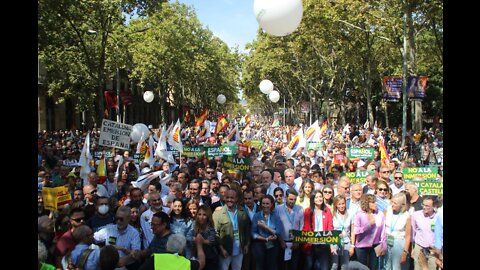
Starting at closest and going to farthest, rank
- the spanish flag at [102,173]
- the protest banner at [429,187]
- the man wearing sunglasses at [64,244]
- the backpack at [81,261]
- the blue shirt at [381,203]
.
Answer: the backpack at [81,261] → the man wearing sunglasses at [64,244] → the blue shirt at [381,203] → the protest banner at [429,187] → the spanish flag at [102,173]

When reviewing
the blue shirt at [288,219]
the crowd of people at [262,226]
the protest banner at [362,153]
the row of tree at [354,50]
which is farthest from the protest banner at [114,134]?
the row of tree at [354,50]

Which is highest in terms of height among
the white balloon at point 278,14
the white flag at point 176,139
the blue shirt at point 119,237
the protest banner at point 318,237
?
the white balloon at point 278,14

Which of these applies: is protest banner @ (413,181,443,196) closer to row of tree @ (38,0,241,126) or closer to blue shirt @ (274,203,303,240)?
blue shirt @ (274,203,303,240)

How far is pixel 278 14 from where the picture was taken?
6855 mm

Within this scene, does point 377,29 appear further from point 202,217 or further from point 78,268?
point 78,268

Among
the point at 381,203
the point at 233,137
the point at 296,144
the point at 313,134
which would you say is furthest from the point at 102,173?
the point at 233,137

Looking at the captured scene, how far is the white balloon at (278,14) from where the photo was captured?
268 inches

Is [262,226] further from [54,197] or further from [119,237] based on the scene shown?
[54,197]

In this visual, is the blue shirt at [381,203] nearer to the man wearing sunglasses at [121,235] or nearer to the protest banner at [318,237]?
the protest banner at [318,237]

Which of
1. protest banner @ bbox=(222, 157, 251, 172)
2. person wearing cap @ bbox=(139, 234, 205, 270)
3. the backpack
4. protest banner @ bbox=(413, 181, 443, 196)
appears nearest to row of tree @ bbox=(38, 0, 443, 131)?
protest banner @ bbox=(222, 157, 251, 172)

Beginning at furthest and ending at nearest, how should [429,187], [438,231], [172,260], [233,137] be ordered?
[233,137] → [429,187] → [438,231] → [172,260]

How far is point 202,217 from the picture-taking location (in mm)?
5961

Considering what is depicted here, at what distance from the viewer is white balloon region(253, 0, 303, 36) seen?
6.80m
